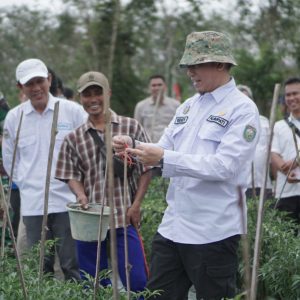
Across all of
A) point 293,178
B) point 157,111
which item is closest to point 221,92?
point 293,178

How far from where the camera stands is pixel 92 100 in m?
4.50

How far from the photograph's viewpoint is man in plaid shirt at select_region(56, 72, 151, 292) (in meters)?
4.43

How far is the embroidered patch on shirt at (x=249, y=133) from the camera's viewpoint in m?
3.28

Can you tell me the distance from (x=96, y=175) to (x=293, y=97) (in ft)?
7.25

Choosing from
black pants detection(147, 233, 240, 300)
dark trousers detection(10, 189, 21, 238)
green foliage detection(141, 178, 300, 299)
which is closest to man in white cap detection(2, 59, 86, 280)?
green foliage detection(141, 178, 300, 299)

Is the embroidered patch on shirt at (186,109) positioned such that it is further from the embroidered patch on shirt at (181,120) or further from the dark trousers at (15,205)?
the dark trousers at (15,205)

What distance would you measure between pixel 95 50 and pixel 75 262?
1623 cm

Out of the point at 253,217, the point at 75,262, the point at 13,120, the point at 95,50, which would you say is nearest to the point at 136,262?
the point at 75,262

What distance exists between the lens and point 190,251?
3.44 m

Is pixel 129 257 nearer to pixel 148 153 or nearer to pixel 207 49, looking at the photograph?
pixel 148 153

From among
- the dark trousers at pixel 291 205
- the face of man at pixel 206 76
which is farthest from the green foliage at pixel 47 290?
the dark trousers at pixel 291 205

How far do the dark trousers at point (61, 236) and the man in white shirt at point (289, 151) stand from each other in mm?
1862

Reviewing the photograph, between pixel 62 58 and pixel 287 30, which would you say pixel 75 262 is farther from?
pixel 62 58

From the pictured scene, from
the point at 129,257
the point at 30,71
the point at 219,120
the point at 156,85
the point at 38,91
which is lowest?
the point at 129,257
